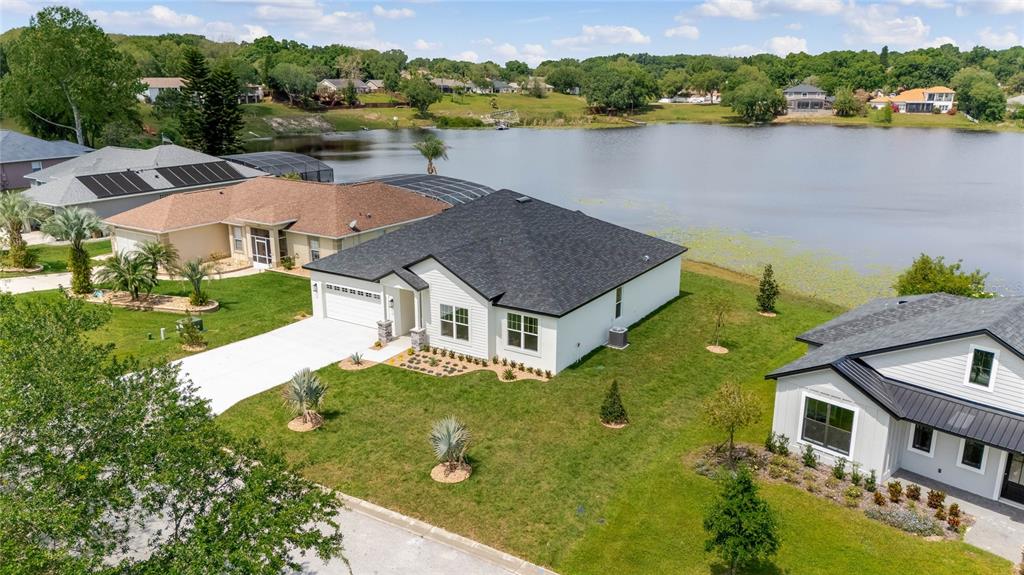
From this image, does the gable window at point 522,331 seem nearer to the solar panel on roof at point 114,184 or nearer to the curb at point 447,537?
the curb at point 447,537

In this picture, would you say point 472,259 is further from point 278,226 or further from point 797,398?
point 278,226

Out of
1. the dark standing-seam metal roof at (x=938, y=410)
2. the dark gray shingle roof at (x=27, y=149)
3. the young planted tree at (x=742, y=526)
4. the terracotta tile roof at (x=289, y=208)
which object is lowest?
the young planted tree at (x=742, y=526)

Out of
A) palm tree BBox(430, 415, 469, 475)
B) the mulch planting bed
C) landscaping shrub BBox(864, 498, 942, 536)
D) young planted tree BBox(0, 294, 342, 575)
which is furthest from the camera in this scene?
the mulch planting bed

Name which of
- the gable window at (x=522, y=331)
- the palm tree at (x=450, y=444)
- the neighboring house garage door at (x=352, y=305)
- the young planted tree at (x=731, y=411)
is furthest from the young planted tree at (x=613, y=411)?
the neighboring house garage door at (x=352, y=305)

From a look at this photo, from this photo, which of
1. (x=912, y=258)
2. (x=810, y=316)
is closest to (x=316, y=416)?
(x=810, y=316)

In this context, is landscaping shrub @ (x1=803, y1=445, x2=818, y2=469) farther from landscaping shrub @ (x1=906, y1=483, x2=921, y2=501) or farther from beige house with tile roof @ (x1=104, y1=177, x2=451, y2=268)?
beige house with tile roof @ (x1=104, y1=177, x2=451, y2=268)

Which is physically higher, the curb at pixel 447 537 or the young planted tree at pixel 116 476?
the young planted tree at pixel 116 476

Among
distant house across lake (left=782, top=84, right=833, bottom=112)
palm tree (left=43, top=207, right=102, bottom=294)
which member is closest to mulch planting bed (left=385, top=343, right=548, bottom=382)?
palm tree (left=43, top=207, right=102, bottom=294)
